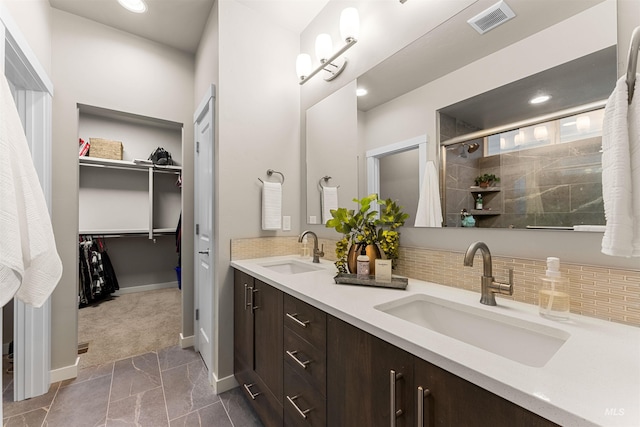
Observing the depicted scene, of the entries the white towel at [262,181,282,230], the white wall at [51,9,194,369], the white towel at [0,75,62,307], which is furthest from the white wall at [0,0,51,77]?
the white towel at [262,181,282,230]

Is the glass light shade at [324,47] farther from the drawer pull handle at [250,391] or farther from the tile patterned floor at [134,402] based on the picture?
the tile patterned floor at [134,402]

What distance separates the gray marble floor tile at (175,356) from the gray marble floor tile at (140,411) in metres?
0.35

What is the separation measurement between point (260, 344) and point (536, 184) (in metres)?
1.51

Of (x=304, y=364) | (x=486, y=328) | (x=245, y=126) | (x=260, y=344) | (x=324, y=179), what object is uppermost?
(x=245, y=126)

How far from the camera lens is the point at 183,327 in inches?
97.4

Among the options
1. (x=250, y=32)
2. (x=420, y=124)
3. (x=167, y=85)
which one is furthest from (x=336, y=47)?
(x=167, y=85)

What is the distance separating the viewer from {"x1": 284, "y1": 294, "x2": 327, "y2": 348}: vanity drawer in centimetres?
100

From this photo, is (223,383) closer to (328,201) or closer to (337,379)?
(337,379)

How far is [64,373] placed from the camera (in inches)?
77.0

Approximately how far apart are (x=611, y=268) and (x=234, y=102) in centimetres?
211

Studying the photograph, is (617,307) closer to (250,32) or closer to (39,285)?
(39,285)

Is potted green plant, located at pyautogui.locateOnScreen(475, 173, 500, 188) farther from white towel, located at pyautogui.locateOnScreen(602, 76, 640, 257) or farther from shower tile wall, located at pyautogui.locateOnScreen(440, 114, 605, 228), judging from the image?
white towel, located at pyautogui.locateOnScreen(602, 76, 640, 257)

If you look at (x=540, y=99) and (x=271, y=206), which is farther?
(x=271, y=206)

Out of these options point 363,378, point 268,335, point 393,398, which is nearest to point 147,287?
point 268,335
